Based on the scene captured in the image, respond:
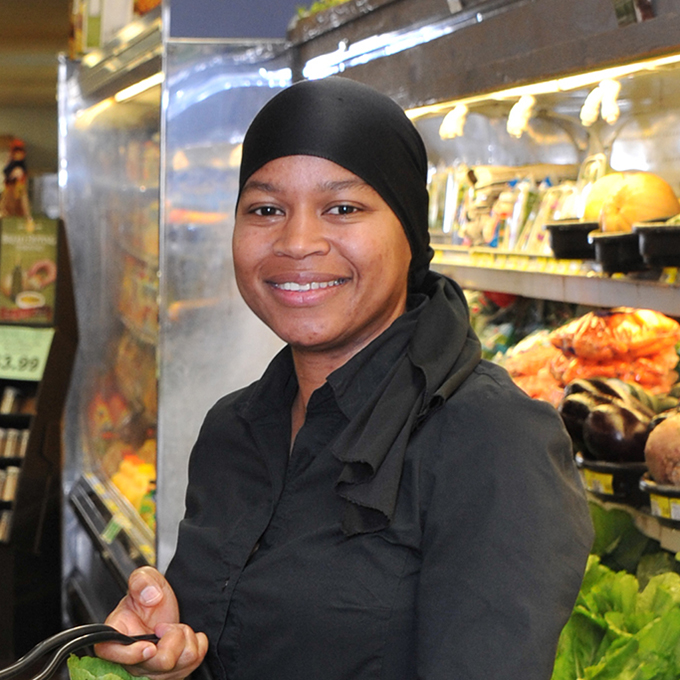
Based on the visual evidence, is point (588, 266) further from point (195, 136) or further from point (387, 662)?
point (195, 136)

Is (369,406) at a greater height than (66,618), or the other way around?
(369,406)

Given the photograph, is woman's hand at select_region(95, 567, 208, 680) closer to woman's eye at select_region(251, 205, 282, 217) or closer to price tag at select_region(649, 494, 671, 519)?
woman's eye at select_region(251, 205, 282, 217)

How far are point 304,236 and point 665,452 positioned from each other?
84 cm

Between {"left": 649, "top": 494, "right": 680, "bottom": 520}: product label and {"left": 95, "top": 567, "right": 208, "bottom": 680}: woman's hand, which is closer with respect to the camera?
{"left": 95, "top": 567, "right": 208, "bottom": 680}: woman's hand

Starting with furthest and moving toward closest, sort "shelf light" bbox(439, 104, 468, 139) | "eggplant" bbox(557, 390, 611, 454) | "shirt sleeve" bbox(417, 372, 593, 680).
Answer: "shelf light" bbox(439, 104, 468, 139) < "eggplant" bbox(557, 390, 611, 454) < "shirt sleeve" bbox(417, 372, 593, 680)

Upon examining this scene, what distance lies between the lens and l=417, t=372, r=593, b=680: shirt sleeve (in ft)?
3.72

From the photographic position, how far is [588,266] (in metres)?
2.17

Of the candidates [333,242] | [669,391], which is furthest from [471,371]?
[669,391]

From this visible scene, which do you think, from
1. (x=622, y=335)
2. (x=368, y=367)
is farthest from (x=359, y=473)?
(x=622, y=335)

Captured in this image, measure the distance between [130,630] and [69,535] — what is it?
12.0 ft

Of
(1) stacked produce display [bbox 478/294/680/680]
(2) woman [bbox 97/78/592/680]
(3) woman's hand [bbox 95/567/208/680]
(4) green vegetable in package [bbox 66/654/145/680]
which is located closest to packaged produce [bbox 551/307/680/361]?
(1) stacked produce display [bbox 478/294/680/680]

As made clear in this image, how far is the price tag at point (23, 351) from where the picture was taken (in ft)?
14.6

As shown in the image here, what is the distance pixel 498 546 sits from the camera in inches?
45.4

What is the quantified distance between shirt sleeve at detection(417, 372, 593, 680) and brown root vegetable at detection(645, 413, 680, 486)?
596mm
